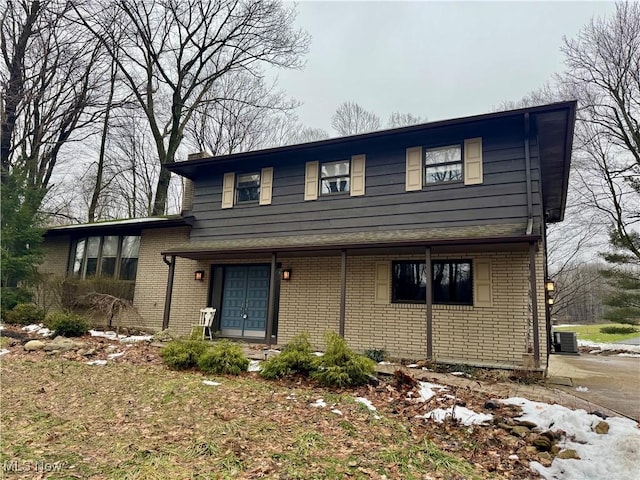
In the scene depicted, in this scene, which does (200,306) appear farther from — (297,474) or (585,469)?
(585,469)

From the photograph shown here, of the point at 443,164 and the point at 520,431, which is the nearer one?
the point at 520,431

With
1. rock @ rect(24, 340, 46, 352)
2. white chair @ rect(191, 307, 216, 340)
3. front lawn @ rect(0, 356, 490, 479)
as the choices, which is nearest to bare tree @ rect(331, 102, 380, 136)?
white chair @ rect(191, 307, 216, 340)

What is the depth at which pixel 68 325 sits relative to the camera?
9172mm

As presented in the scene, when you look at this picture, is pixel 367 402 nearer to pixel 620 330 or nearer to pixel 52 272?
pixel 52 272

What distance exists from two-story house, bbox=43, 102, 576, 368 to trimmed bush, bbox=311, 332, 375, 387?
215 cm

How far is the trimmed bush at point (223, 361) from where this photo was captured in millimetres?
6293

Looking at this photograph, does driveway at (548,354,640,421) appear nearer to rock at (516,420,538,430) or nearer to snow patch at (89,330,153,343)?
rock at (516,420,538,430)

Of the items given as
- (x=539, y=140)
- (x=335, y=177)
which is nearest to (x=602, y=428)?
(x=539, y=140)

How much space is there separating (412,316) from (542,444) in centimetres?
489

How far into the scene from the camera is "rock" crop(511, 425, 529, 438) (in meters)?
3.91

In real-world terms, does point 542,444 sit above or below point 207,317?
below

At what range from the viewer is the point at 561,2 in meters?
14.2

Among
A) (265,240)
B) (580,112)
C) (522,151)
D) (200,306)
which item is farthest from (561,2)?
(200,306)

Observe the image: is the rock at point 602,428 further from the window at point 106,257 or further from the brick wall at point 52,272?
the brick wall at point 52,272
